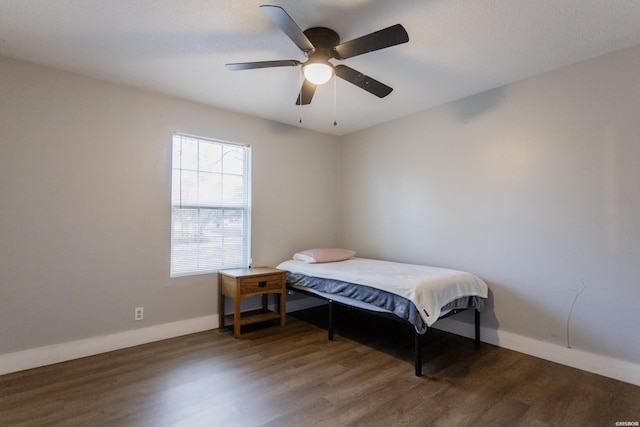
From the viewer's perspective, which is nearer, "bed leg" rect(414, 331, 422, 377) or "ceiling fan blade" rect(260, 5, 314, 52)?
"ceiling fan blade" rect(260, 5, 314, 52)

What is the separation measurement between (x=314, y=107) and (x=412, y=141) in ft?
4.00

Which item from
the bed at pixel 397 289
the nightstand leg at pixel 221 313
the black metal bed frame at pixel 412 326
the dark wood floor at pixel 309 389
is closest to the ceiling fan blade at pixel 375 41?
the bed at pixel 397 289

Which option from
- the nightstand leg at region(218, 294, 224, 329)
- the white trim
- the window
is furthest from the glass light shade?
the white trim

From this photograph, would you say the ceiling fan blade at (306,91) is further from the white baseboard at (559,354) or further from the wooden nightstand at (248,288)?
the white baseboard at (559,354)

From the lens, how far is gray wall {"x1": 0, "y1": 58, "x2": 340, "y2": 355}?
247cm

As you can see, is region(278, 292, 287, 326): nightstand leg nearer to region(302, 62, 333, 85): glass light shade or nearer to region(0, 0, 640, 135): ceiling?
region(0, 0, 640, 135): ceiling

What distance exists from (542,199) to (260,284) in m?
2.74

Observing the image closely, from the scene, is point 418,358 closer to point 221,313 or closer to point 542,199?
point 542,199

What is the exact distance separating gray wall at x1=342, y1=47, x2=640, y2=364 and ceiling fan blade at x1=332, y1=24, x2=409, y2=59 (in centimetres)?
176

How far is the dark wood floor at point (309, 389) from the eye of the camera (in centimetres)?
187

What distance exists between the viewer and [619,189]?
235 cm

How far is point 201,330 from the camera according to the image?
3346 mm

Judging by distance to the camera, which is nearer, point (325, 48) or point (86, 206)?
point (325, 48)

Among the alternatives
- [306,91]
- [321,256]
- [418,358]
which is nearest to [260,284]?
[321,256]
